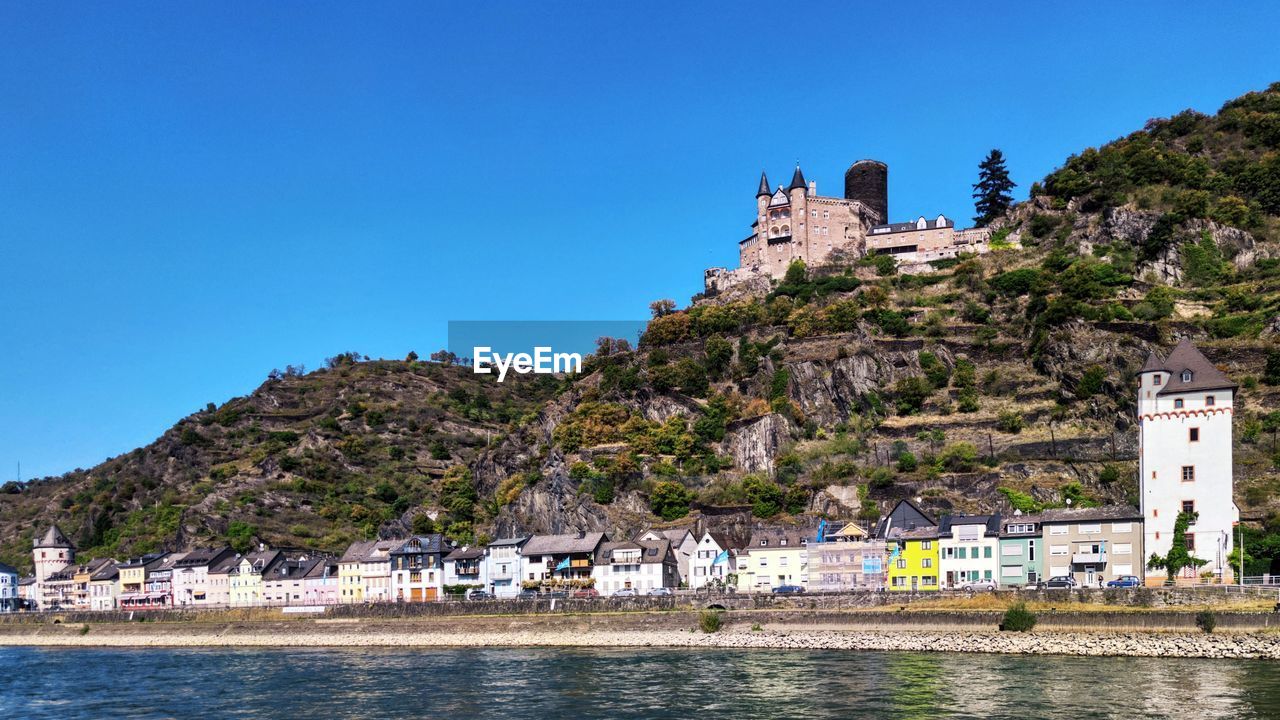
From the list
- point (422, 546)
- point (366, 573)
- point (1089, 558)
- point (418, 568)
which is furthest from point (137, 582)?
point (1089, 558)

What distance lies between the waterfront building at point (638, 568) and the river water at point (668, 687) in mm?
15748

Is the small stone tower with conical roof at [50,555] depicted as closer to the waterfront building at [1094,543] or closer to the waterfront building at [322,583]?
the waterfront building at [322,583]

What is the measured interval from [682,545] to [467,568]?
1630 cm

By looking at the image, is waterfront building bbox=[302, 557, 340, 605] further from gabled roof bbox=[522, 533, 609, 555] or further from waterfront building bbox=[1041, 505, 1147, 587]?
waterfront building bbox=[1041, 505, 1147, 587]

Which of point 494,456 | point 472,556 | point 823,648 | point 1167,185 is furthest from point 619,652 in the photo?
point 1167,185

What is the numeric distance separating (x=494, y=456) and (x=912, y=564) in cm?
4534

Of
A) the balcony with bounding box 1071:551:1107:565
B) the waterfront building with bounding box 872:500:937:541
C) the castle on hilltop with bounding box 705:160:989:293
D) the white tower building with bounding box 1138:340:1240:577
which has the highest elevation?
the castle on hilltop with bounding box 705:160:989:293

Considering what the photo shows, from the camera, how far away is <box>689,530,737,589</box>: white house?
76312mm

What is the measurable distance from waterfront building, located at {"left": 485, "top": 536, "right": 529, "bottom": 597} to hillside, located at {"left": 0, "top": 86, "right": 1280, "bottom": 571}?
200 inches

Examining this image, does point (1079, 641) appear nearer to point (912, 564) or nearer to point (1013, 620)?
point (1013, 620)

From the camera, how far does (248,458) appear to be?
133m

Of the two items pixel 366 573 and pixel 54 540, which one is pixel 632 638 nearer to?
pixel 366 573

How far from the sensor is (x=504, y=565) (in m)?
82.8

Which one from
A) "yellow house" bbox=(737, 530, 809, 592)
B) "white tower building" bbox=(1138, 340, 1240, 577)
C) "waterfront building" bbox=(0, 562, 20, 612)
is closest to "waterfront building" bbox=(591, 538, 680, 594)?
"yellow house" bbox=(737, 530, 809, 592)
